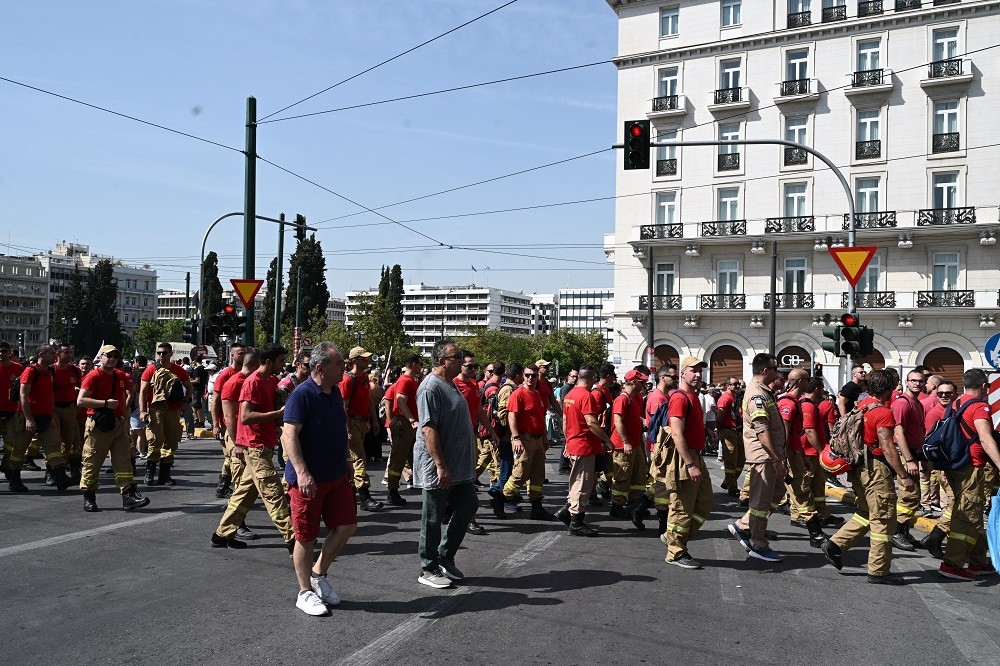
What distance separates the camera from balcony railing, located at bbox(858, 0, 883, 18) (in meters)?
39.3

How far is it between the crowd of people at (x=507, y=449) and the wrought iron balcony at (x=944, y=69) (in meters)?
30.7

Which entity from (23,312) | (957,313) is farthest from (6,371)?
(23,312)

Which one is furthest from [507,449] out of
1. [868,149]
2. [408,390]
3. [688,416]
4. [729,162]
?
[868,149]

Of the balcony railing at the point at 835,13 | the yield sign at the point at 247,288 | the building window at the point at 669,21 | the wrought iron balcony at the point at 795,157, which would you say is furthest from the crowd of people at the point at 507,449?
the building window at the point at 669,21

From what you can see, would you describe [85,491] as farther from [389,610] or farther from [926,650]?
[926,650]

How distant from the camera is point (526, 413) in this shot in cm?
1034

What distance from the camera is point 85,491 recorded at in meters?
9.95

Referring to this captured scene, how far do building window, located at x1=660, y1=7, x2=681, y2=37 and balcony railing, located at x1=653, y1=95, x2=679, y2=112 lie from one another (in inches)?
131

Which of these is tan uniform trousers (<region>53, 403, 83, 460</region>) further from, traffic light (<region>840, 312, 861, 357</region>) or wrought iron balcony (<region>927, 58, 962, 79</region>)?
wrought iron balcony (<region>927, 58, 962, 79</region>)

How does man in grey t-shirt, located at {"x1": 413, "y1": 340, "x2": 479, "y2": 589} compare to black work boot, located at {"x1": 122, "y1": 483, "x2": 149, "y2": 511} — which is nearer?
man in grey t-shirt, located at {"x1": 413, "y1": 340, "x2": 479, "y2": 589}

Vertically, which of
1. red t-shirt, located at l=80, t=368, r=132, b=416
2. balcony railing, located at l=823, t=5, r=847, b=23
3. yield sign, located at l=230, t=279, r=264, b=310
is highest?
balcony railing, located at l=823, t=5, r=847, b=23

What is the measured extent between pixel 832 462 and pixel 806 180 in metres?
34.7

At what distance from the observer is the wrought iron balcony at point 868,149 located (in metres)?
39.5

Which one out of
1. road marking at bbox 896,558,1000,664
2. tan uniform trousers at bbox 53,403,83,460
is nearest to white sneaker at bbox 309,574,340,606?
road marking at bbox 896,558,1000,664
